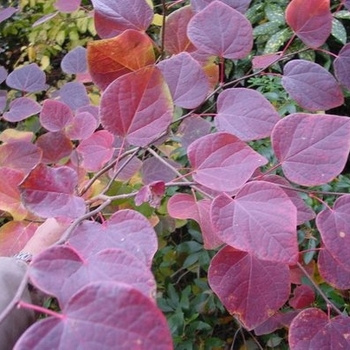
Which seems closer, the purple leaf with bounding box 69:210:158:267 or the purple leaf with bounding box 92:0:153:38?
the purple leaf with bounding box 69:210:158:267

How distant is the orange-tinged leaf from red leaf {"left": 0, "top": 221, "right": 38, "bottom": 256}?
257 mm

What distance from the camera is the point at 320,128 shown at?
51cm

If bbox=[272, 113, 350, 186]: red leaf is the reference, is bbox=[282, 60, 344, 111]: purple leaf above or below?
below

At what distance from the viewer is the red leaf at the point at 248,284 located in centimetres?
52

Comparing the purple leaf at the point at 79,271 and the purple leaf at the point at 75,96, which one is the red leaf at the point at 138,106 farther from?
the purple leaf at the point at 75,96

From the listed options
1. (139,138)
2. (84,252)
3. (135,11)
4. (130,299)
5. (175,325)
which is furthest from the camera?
(175,325)

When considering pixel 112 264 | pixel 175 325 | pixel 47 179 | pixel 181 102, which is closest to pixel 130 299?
pixel 112 264

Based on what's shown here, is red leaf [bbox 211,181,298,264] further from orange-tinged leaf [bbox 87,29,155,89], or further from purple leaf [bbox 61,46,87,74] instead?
purple leaf [bbox 61,46,87,74]

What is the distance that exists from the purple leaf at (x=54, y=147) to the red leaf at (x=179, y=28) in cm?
27

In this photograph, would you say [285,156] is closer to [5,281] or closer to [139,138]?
[139,138]

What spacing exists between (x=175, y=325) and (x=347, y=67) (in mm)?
722

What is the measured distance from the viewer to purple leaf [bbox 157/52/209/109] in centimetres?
60

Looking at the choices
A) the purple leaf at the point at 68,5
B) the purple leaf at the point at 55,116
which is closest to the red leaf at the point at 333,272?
the purple leaf at the point at 55,116

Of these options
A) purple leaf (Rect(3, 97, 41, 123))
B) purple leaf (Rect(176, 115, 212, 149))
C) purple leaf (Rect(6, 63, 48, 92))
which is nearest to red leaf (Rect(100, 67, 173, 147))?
purple leaf (Rect(176, 115, 212, 149))
